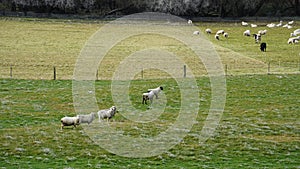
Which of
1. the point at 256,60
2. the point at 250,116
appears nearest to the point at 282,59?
the point at 256,60

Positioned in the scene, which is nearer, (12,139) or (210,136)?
(12,139)

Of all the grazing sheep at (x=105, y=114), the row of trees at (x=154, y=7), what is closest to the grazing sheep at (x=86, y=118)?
the grazing sheep at (x=105, y=114)

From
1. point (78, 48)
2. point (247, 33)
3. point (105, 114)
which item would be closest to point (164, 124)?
point (105, 114)

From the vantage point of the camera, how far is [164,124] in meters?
32.9

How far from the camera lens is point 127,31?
264 ft

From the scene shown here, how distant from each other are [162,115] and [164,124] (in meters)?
2.31

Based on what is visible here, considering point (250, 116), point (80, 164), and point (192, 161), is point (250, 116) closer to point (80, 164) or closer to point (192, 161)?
point (192, 161)

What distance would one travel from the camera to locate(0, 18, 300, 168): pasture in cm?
2652

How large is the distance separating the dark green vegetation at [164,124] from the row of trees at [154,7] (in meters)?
63.0

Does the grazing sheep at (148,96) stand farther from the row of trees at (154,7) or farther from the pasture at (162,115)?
the row of trees at (154,7)

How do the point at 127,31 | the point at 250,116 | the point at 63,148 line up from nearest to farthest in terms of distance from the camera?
the point at 63,148 → the point at 250,116 → the point at 127,31

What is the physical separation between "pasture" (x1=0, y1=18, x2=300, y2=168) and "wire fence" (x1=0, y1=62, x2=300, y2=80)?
8 centimetres

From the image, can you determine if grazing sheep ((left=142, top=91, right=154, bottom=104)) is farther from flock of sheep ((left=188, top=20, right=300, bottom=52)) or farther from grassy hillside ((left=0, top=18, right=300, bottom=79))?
flock of sheep ((left=188, top=20, right=300, bottom=52))

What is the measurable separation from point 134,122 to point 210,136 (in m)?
4.46
